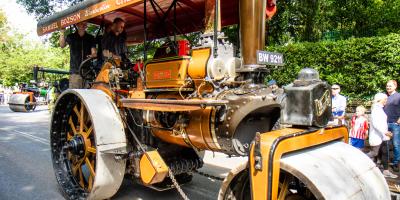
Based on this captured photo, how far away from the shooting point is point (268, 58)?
2.87 m

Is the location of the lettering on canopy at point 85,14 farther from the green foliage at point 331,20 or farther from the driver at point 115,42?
the green foliage at point 331,20

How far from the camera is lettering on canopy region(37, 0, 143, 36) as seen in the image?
3283 millimetres

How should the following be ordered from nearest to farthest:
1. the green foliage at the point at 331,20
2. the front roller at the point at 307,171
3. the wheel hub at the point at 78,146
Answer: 1. the front roller at the point at 307,171
2. the wheel hub at the point at 78,146
3. the green foliage at the point at 331,20

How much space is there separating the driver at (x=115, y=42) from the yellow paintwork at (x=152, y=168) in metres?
1.46

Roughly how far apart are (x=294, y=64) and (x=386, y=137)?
17.4ft

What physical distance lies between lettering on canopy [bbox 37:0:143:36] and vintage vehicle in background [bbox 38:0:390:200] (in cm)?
1

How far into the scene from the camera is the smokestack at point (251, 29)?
3.00 meters

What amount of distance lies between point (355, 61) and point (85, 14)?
7.92m

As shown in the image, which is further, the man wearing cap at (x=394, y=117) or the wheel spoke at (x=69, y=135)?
the man wearing cap at (x=394, y=117)

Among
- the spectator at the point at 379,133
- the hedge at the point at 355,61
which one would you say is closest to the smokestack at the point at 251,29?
the spectator at the point at 379,133

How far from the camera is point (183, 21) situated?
193 inches

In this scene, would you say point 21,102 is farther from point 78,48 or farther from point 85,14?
point 85,14

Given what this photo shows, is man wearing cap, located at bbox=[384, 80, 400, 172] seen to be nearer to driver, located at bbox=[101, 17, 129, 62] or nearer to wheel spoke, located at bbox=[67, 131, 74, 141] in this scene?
driver, located at bbox=[101, 17, 129, 62]

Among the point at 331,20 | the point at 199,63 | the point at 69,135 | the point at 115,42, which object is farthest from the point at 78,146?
the point at 331,20
